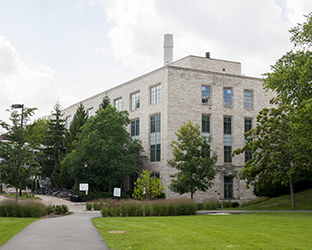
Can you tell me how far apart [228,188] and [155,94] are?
593 inches

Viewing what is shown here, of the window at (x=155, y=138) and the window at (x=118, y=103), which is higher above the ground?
the window at (x=118, y=103)

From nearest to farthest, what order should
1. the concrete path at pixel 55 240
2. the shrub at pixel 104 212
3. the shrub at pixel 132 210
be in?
the concrete path at pixel 55 240 < the shrub at pixel 104 212 < the shrub at pixel 132 210

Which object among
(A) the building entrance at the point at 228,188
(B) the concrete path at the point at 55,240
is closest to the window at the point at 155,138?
(A) the building entrance at the point at 228,188

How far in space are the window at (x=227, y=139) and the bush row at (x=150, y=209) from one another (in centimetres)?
2162

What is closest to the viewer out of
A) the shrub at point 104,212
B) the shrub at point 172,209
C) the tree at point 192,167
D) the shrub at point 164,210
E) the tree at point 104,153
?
the shrub at point 104,212

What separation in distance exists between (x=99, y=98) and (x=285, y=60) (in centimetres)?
3974

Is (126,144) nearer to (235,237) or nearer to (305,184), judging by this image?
(305,184)

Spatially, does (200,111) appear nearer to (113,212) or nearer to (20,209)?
(113,212)

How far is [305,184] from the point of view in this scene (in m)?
36.7

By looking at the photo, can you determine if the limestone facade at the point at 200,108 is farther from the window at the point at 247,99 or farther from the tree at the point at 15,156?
the tree at the point at 15,156

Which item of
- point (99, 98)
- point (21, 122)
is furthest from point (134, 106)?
point (21, 122)

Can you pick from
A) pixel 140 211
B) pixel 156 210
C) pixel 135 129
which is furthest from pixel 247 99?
pixel 140 211

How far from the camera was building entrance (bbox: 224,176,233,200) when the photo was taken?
45125mm

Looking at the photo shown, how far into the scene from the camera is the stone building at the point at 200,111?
43.7 meters
